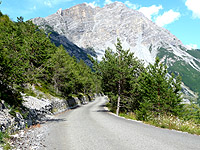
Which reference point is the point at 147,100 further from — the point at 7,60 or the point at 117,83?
the point at 7,60

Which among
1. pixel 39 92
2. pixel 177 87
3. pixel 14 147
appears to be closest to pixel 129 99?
pixel 177 87

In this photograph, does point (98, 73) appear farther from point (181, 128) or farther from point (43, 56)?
point (181, 128)

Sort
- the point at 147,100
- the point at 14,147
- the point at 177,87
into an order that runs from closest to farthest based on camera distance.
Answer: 1. the point at 14,147
2. the point at 177,87
3. the point at 147,100

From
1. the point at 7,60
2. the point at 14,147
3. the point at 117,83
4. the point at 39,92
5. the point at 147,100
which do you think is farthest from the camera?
the point at 117,83

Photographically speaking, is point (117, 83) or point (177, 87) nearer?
point (177, 87)

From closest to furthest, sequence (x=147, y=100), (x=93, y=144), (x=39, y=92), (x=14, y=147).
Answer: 1. (x=14, y=147)
2. (x=93, y=144)
3. (x=147, y=100)
4. (x=39, y=92)

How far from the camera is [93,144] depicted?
764 centimetres

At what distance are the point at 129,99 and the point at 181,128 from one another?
14.5m

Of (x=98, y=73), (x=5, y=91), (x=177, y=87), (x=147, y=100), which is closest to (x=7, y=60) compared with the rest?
(x=5, y=91)

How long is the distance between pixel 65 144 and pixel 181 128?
25.9ft

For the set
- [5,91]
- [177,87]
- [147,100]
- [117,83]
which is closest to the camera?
[5,91]

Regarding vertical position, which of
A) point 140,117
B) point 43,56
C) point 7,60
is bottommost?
point 140,117

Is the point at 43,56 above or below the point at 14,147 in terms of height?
above

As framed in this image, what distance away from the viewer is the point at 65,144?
7.91 metres
